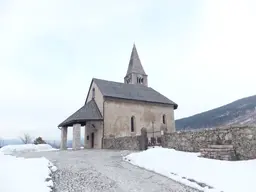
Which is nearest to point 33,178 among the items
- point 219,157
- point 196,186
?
point 196,186

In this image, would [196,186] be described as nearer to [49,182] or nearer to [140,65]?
[49,182]

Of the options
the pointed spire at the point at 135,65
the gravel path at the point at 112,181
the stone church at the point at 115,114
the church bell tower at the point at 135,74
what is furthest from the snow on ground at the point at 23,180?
the pointed spire at the point at 135,65

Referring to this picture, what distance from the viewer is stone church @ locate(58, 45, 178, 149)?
23.7 meters

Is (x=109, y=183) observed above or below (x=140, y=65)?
below

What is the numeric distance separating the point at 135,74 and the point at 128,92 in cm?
1393

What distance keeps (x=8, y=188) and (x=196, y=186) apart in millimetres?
4893

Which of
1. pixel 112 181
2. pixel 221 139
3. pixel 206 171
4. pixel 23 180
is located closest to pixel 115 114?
pixel 221 139

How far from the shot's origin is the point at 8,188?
511 cm

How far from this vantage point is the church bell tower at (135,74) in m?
40.8

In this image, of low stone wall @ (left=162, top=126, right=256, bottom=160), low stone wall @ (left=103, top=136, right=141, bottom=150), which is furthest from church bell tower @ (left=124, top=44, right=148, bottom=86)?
low stone wall @ (left=162, top=126, right=256, bottom=160)

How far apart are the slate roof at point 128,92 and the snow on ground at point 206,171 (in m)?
15.9

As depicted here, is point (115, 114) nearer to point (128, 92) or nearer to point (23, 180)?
point (128, 92)

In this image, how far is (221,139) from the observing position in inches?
355

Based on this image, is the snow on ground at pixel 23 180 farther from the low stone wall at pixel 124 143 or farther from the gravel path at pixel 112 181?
A: the low stone wall at pixel 124 143
